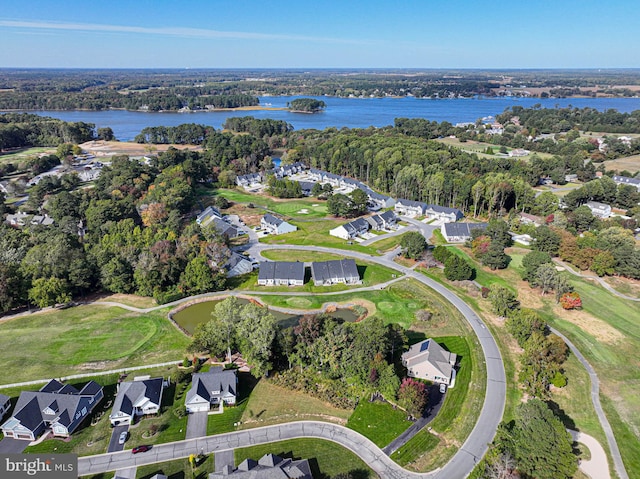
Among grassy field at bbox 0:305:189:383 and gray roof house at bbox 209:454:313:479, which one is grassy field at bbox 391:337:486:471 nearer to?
gray roof house at bbox 209:454:313:479

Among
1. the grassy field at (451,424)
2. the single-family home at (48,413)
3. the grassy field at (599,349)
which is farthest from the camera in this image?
the grassy field at (599,349)

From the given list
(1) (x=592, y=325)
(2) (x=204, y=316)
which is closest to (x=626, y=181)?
(1) (x=592, y=325)

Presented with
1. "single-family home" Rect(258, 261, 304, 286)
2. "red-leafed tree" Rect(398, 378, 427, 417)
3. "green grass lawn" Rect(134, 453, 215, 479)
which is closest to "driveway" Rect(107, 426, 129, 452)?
"green grass lawn" Rect(134, 453, 215, 479)

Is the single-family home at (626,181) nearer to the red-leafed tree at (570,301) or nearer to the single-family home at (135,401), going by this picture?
the red-leafed tree at (570,301)

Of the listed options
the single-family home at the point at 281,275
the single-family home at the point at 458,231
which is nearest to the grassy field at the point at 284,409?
the single-family home at the point at 281,275

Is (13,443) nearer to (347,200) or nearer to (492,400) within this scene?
(492,400)

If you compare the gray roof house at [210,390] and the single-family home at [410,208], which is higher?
A: the single-family home at [410,208]

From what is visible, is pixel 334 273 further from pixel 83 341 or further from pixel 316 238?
pixel 83 341
